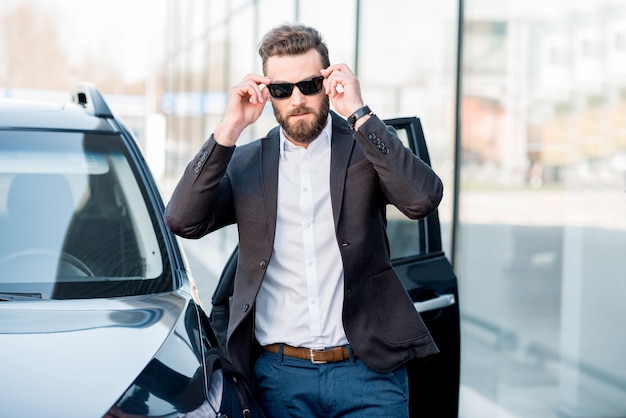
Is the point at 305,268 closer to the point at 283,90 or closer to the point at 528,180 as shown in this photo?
the point at 283,90

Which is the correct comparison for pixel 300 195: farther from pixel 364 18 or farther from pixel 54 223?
pixel 364 18

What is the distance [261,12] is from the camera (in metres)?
12.3

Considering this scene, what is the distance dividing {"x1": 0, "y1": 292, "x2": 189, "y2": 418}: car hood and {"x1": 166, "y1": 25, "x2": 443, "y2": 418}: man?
0.90 ft

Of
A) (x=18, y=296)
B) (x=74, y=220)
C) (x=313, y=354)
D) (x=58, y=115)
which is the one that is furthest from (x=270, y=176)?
(x=58, y=115)

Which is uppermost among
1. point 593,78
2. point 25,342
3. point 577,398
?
point 593,78

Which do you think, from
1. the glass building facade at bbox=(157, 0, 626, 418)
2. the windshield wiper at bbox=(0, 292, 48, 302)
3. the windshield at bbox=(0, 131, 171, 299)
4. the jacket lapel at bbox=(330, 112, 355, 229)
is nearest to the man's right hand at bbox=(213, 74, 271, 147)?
the jacket lapel at bbox=(330, 112, 355, 229)

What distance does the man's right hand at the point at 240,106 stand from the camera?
2455 millimetres

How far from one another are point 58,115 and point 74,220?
43 cm

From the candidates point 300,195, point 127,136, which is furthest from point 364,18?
point 300,195

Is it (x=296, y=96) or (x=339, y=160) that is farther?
(x=339, y=160)

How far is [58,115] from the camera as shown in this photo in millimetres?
3352

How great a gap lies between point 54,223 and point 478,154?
3870 millimetres

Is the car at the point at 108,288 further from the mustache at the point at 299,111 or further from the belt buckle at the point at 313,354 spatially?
the mustache at the point at 299,111

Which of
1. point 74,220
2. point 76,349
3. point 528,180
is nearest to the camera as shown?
point 76,349
